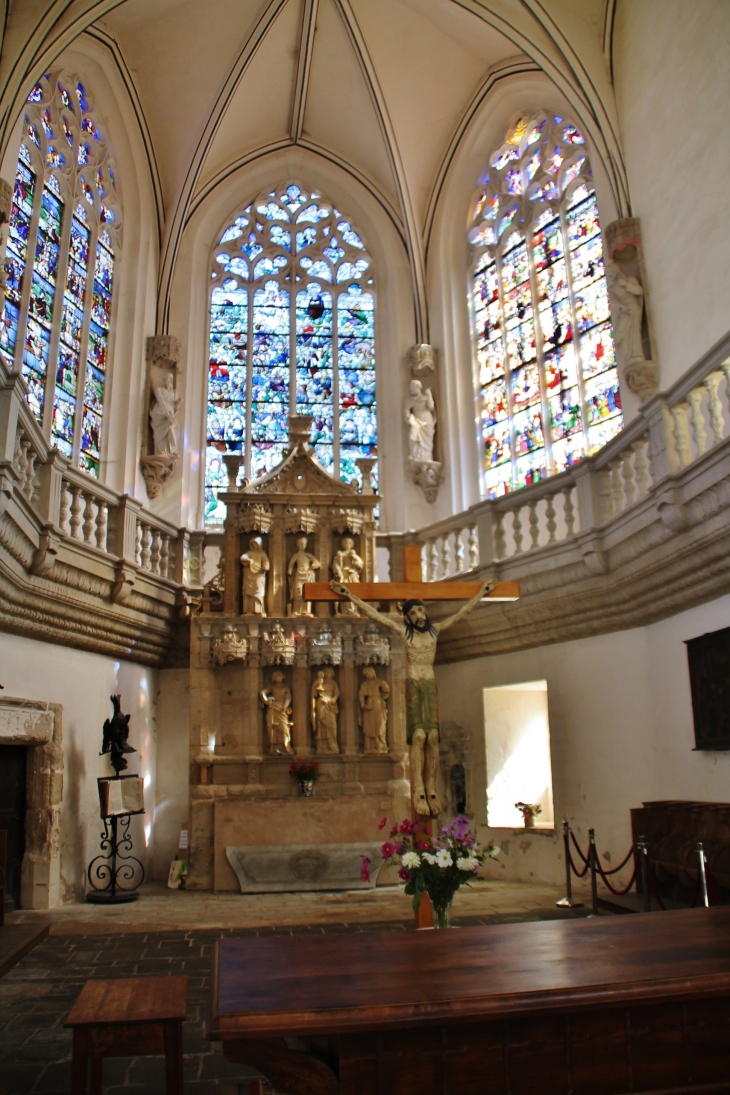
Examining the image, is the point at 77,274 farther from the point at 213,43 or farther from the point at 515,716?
the point at 515,716

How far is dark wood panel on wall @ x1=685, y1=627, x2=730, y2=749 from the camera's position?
8.14m

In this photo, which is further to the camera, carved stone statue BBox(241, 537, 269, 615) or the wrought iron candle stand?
carved stone statue BBox(241, 537, 269, 615)

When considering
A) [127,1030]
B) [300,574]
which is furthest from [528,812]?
[127,1030]

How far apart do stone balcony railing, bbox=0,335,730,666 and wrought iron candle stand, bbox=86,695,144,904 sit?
3.98ft

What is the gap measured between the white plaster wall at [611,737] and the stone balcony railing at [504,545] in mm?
283

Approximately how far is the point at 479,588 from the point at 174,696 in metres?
5.65

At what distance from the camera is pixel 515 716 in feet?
41.6

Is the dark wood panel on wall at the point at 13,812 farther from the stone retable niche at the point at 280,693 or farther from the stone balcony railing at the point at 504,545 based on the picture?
the stone retable niche at the point at 280,693

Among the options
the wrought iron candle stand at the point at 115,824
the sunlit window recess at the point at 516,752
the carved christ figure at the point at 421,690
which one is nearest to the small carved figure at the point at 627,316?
the carved christ figure at the point at 421,690

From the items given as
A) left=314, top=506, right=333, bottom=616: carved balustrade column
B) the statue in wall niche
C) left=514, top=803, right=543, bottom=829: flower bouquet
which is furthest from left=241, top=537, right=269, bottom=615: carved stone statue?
left=514, top=803, right=543, bottom=829: flower bouquet

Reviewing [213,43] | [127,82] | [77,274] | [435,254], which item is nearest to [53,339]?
[77,274]

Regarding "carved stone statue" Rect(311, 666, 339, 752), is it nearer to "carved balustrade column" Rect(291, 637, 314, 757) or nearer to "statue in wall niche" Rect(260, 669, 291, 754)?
"carved balustrade column" Rect(291, 637, 314, 757)

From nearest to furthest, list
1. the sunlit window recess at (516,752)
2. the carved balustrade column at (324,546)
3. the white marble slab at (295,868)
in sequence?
1. the white marble slab at (295,868)
2. the sunlit window recess at (516,752)
3. the carved balustrade column at (324,546)

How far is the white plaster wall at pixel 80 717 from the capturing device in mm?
9695
